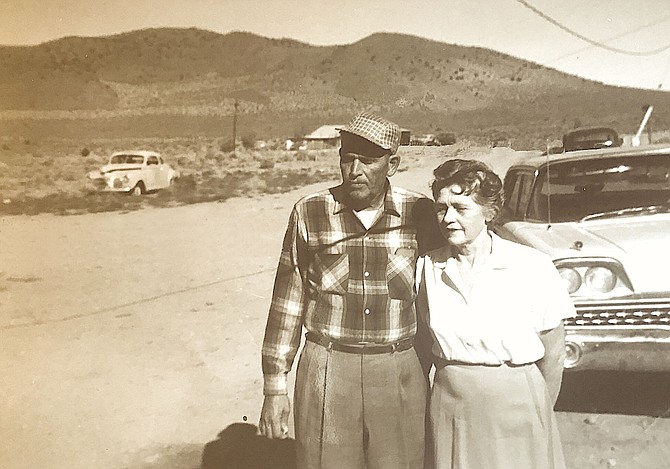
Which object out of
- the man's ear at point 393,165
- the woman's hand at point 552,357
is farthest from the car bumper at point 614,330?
the man's ear at point 393,165

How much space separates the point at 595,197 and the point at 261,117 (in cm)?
120

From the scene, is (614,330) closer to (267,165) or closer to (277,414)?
(277,414)

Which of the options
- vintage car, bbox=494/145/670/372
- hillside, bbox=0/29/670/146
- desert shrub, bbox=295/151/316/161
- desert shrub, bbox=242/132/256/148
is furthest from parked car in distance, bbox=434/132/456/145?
desert shrub, bbox=242/132/256/148

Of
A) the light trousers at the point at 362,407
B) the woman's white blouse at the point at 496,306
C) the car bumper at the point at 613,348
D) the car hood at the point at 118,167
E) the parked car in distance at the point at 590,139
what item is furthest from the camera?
the parked car in distance at the point at 590,139

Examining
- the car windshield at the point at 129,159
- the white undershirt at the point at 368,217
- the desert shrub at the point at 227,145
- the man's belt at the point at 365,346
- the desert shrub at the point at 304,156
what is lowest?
the man's belt at the point at 365,346

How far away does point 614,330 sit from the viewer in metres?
1.88

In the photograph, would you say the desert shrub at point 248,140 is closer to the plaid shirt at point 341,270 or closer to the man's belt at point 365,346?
the plaid shirt at point 341,270

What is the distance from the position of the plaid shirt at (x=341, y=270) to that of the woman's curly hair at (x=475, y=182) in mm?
114

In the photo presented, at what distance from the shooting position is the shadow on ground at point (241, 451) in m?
1.94

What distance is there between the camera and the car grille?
1876 mm

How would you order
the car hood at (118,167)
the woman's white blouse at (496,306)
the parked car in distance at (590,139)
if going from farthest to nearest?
the parked car in distance at (590,139)
the car hood at (118,167)
the woman's white blouse at (496,306)

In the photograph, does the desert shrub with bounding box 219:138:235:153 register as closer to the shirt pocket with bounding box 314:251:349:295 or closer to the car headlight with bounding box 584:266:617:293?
the shirt pocket with bounding box 314:251:349:295

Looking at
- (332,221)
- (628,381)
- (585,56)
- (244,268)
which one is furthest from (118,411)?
(585,56)

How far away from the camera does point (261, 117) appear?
2043 millimetres
